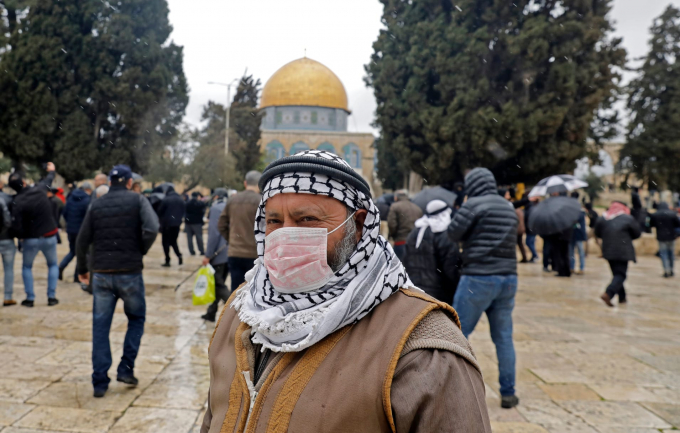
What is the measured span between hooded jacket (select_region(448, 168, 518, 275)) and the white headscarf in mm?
590

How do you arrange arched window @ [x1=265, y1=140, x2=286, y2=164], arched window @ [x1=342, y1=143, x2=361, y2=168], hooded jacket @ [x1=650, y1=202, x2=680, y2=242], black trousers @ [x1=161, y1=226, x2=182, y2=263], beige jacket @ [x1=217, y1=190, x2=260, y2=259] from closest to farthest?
beige jacket @ [x1=217, y1=190, x2=260, y2=259]
black trousers @ [x1=161, y1=226, x2=182, y2=263]
hooded jacket @ [x1=650, y1=202, x2=680, y2=242]
arched window @ [x1=265, y1=140, x2=286, y2=164]
arched window @ [x1=342, y1=143, x2=361, y2=168]

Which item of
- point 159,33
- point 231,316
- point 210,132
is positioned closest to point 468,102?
point 159,33

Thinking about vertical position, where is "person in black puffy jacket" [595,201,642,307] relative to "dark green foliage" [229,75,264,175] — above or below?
below

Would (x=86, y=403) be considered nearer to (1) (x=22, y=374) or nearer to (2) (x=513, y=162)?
(1) (x=22, y=374)

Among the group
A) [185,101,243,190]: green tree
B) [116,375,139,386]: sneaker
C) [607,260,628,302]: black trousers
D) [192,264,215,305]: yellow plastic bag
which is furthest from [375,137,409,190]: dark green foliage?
[116,375,139,386]: sneaker

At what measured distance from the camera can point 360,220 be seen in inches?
63.7

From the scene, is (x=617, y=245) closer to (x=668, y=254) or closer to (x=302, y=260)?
(x=668, y=254)

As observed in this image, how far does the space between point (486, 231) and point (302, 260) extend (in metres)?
2.97

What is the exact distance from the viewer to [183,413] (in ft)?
12.9

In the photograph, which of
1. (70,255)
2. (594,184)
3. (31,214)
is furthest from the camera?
(594,184)

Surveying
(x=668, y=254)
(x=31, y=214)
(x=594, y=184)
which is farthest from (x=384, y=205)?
(x=594, y=184)

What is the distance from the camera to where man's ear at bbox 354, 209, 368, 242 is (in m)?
1.60

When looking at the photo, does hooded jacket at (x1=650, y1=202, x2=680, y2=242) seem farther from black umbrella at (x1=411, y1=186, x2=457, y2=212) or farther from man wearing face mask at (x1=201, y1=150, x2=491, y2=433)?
man wearing face mask at (x1=201, y1=150, x2=491, y2=433)

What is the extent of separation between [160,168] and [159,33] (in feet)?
26.9
